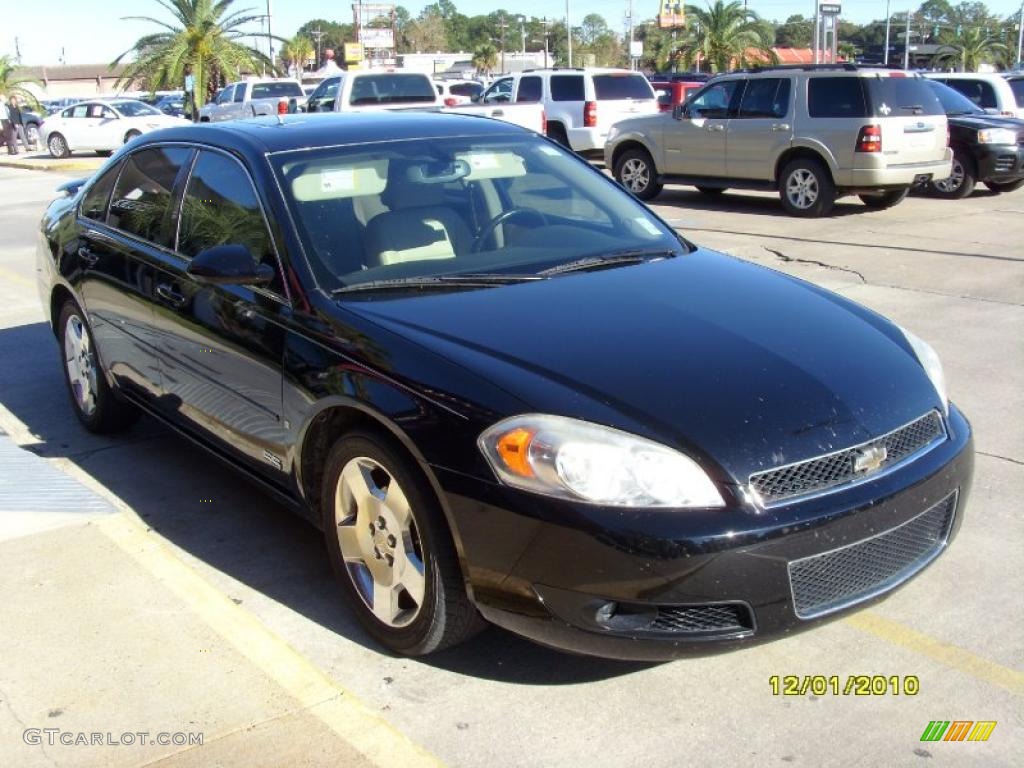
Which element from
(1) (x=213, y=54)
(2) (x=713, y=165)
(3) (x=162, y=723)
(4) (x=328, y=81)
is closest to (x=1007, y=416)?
(3) (x=162, y=723)

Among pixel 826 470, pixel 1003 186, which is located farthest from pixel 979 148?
pixel 826 470

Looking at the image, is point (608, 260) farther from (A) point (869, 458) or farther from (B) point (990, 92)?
(B) point (990, 92)

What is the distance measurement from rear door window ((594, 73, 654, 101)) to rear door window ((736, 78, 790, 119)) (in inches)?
242

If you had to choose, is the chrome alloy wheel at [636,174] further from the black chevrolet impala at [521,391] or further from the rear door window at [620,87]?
the black chevrolet impala at [521,391]

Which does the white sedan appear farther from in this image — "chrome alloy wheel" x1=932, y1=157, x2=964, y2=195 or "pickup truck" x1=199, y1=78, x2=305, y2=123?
"chrome alloy wheel" x1=932, y1=157, x2=964, y2=195

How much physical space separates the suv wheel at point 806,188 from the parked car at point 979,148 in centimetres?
182

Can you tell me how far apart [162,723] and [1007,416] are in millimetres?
4514

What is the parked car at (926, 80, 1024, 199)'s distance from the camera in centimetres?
1478

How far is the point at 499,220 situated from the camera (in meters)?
4.43

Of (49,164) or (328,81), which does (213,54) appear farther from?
(328,81)

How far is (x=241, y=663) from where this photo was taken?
3568mm

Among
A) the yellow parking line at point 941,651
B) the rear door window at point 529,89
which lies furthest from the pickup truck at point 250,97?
the yellow parking line at point 941,651

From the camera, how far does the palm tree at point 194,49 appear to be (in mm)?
29328

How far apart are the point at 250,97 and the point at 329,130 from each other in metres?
24.1
